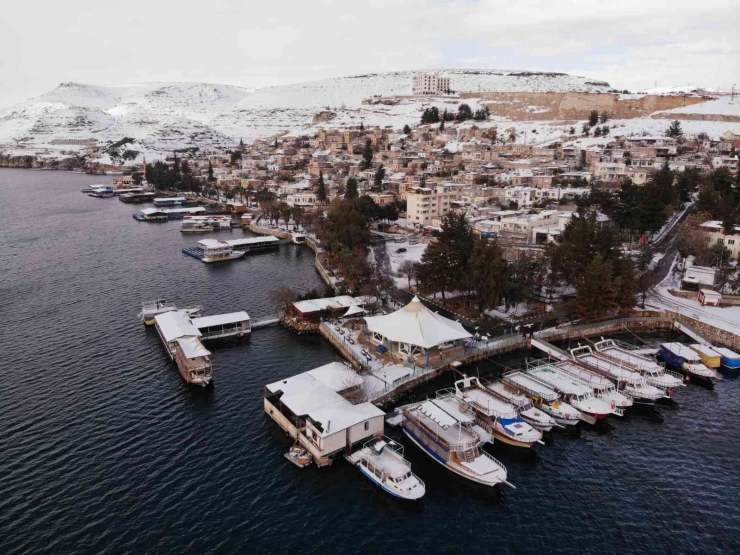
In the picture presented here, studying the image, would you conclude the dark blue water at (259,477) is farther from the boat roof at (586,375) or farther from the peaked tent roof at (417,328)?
the peaked tent roof at (417,328)

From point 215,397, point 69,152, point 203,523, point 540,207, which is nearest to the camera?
point 203,523

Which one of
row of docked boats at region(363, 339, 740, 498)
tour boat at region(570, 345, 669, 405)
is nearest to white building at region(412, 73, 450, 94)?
row of docked boats at region(363, 339, 740, 498)

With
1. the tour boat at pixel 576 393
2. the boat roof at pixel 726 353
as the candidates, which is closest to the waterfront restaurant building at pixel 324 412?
the tour boat at pixel 576 393

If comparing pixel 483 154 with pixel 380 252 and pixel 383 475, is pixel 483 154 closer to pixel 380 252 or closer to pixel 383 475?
pixel 380 252

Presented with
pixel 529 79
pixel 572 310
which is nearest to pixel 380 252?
pixel 572 310

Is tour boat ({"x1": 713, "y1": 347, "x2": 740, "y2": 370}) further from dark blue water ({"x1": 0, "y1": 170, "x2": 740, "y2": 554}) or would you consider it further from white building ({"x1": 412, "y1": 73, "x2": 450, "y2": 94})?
white building ({"x1": 412, "y1": 73, "x2": 450, "y2": 94})

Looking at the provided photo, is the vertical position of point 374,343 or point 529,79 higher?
point 529,79
